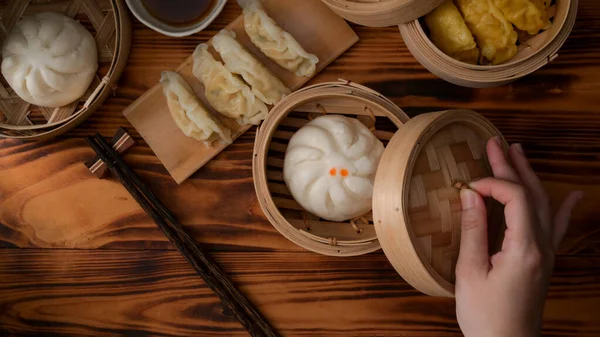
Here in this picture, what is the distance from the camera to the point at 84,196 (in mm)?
1966

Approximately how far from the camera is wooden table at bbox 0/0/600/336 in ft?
6.22

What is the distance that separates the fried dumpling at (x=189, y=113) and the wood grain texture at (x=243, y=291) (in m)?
0.48

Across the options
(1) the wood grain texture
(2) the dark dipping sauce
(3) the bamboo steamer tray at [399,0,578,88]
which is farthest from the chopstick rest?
(3) the bamboo steamer tray at [399,0,578,88]

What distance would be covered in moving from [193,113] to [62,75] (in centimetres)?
48

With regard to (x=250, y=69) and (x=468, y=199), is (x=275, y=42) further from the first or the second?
(x=468, y=199)

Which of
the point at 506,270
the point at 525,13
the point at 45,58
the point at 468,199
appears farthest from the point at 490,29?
the point at 45,58

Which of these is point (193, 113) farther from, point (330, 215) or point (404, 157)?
point (404, 157)

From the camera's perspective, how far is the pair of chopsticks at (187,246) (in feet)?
6.07

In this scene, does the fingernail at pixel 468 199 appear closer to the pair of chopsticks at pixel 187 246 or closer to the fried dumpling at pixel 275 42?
the fried dumpling at pixel 275 42

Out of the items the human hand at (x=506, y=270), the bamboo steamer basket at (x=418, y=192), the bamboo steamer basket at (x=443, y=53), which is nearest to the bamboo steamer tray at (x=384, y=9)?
the bamboo steamer basket at (x=443, y=53)

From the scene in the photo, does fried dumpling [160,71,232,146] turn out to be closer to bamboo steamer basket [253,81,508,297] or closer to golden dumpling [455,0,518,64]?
bamboo steamer basket [253,81,508,297]

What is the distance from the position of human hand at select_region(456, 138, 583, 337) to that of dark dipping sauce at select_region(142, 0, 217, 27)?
1.21 metres

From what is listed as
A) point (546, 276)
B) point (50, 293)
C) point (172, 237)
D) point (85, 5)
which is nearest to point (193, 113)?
point (172, 237)

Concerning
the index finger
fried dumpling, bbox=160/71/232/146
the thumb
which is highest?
the index finger
